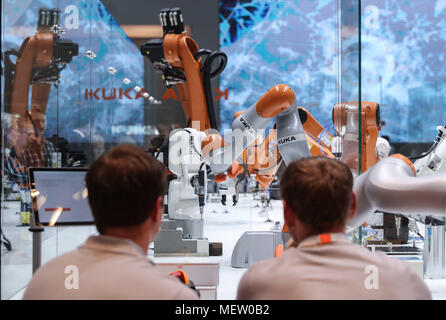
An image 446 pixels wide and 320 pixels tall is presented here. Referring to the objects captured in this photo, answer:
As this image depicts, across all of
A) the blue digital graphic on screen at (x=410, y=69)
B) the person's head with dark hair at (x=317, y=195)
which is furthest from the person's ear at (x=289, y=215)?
the blue digital graphic on screen at (x=410, y=69)

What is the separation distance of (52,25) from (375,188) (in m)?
2.33

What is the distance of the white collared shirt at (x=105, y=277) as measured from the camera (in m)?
1.07

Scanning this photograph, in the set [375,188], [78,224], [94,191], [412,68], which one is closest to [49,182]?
[78,224]

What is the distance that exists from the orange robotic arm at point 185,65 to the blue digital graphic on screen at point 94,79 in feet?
0.51

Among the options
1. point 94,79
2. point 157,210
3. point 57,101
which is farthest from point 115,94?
point 157,210

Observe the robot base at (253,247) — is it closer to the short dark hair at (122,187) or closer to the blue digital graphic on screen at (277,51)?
the blue digital graphic on screen at (277,51)

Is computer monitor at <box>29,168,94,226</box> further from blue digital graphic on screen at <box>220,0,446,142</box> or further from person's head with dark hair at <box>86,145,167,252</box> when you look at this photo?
blue digital graphic on screen at <box>220,0,446,142</box>

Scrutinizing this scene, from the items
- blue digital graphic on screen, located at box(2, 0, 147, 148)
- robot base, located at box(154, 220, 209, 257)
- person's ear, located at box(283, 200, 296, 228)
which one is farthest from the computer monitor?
robot base, located at box(154, 220, 209, 257)

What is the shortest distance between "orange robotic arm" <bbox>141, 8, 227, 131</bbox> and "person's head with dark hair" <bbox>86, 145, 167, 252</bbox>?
1.85 metres

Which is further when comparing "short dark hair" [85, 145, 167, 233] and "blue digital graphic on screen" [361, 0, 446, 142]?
"blue digital graphic on screen" [361, 0, 446, 142]

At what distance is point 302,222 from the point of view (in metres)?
1.22

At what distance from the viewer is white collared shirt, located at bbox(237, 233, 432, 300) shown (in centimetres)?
108

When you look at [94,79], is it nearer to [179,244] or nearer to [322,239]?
[179,244]

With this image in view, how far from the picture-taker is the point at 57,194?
1.96 meters
